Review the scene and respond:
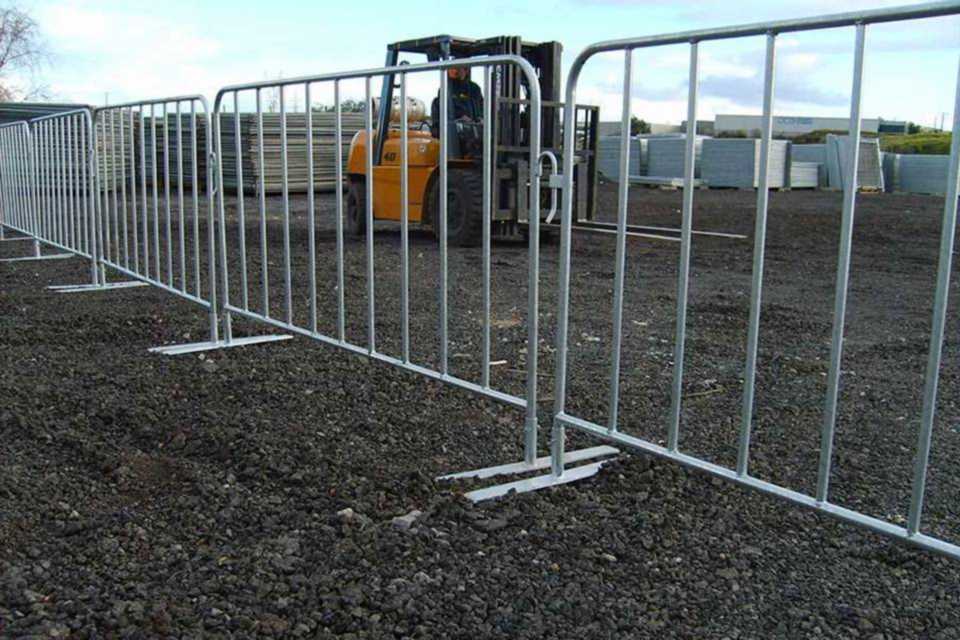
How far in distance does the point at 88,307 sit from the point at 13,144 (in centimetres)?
401

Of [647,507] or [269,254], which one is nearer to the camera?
[647,507]

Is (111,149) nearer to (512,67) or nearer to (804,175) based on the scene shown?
(512,67)

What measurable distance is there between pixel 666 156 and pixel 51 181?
68.9 feet

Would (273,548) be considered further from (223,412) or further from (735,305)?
(735,305)

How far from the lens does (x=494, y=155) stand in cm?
1058

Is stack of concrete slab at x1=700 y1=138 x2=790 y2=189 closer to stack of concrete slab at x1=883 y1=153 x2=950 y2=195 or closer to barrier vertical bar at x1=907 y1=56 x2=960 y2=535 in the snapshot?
stack of concrete slab at x1=883 y1=153 x2=950 y2=195

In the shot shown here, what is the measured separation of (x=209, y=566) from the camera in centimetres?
286

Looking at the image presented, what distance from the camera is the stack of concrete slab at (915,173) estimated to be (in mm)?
26578

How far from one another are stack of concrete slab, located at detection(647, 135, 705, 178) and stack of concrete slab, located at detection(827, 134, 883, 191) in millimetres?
4066

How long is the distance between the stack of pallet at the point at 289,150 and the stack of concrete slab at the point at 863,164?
15020mm

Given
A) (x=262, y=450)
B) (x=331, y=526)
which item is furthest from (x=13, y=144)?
(x=331, y=526)

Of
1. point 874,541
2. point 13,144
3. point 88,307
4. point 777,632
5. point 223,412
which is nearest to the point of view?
point 777,632

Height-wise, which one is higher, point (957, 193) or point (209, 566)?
point (957, 193)

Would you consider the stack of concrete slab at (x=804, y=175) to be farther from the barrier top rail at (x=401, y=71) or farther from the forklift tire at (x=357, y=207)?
the barrier top rail at (x=401, y=71)
